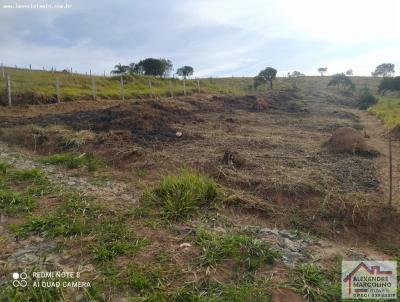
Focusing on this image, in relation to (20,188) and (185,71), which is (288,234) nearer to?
(20,188)

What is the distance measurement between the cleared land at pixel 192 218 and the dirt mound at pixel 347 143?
32cm

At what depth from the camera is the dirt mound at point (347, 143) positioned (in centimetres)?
743

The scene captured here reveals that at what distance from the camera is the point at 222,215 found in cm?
382

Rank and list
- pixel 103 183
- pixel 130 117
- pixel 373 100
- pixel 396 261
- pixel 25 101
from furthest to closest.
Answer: pixel 373 100
pixel 25 101
pixel 130 117
pixel 103 183
pixel 396 261

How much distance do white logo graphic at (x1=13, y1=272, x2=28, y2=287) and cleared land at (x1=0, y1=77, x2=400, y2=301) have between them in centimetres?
7

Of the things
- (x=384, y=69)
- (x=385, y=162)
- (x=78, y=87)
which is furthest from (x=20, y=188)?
(x=384, y=69)

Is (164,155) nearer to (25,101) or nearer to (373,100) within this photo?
(25,101)

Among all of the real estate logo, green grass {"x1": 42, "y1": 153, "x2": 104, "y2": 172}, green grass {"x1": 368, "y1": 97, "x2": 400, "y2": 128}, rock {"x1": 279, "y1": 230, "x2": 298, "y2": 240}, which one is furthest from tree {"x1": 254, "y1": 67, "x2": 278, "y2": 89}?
the real estate logo

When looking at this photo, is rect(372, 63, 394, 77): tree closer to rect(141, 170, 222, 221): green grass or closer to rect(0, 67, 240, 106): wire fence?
rect(0, 67, 240, 106): wire fence

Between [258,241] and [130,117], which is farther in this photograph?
[130,117]

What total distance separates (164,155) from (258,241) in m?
3.69

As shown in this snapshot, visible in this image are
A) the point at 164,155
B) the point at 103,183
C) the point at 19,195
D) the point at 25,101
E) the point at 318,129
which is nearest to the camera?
the point at 19,195

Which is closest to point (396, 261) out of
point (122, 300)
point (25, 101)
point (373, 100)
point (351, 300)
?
point (351, 300)

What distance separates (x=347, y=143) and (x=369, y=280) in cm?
535
